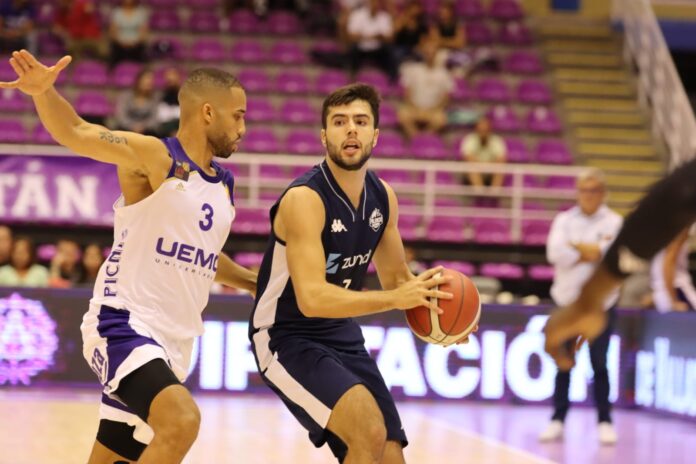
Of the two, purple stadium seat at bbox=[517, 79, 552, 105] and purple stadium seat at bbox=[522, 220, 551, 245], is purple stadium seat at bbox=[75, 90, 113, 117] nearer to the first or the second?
purple stadium seat at bbox=[522, 220, 551, 245]

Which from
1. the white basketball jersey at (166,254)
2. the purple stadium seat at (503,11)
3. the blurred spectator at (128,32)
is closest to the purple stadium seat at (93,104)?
the blurred spectator at (128,32)

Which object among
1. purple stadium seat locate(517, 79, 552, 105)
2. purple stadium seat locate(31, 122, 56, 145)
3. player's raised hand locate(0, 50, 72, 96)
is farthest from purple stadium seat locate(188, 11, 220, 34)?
player's raised hand locate(0, 50, 72, 96)

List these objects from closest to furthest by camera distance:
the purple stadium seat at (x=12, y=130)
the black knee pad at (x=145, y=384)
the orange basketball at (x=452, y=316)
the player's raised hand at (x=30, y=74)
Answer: the player's raised hand at (x=30, y=74), the black knee pad at (x=145, y=384), the orange basketball at (x=452, y=316), the purple stadium seat at (x=12, y=130)

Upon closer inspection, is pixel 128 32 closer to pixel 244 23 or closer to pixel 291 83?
pixel 244 23

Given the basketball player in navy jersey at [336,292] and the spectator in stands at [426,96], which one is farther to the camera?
the spectator in stands at [426,96]

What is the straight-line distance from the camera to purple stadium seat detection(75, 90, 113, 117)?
15.7m

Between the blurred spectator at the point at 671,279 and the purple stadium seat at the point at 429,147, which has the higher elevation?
the purple stadium seat at the point at 429,147

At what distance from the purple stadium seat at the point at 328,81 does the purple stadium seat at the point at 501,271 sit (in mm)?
4542

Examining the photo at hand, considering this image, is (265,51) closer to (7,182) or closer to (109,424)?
(7,182)

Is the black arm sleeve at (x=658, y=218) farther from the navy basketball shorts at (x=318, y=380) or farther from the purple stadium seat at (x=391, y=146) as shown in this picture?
the purple stadium seat at (x=391, y=146)

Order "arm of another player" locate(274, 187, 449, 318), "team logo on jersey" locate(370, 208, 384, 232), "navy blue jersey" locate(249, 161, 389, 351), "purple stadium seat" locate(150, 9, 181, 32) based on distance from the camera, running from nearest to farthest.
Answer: "arm of another player" locate(274, 187, 449, 318)
"navy blue jersey" locate(249, 161, 389, 351)
"team logo on jersey" locate(370, 208, 384, 232)
"purple stadium seat" locate(150, 9, 181, 32)

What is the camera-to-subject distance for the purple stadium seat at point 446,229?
14148 millimetres

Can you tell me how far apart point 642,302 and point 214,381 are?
4.54 meters

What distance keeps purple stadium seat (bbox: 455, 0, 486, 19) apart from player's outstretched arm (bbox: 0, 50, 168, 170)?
49.7 ft
